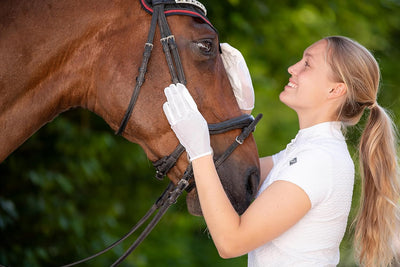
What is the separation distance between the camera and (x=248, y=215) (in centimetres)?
196

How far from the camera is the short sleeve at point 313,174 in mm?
1952

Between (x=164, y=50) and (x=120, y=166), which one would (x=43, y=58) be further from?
(x=120, y=166)

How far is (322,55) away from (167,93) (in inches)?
28.4

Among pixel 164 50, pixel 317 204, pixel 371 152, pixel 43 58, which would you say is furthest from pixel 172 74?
pixel 371 152

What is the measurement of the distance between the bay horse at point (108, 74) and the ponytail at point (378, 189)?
0.50 metres

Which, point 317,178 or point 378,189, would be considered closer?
point 317,178

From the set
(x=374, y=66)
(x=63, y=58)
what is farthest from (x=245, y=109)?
(x=63, y=58)

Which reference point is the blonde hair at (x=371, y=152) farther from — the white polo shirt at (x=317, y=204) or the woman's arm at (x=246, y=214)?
the woman's arm at (x=246, y=214)

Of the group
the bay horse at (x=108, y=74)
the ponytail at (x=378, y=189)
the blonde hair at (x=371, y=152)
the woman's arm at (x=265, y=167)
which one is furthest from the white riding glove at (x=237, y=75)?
the ponytail at (x=378, y=189)

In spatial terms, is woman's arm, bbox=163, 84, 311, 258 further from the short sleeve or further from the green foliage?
the green foliage

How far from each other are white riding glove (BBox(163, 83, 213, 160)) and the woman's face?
467 mm

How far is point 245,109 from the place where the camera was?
2539mm

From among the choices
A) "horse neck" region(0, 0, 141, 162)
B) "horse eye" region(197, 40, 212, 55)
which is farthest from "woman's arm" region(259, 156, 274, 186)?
"horse neck" region(0, 0, 141, 162)

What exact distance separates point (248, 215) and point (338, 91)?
68 cm
